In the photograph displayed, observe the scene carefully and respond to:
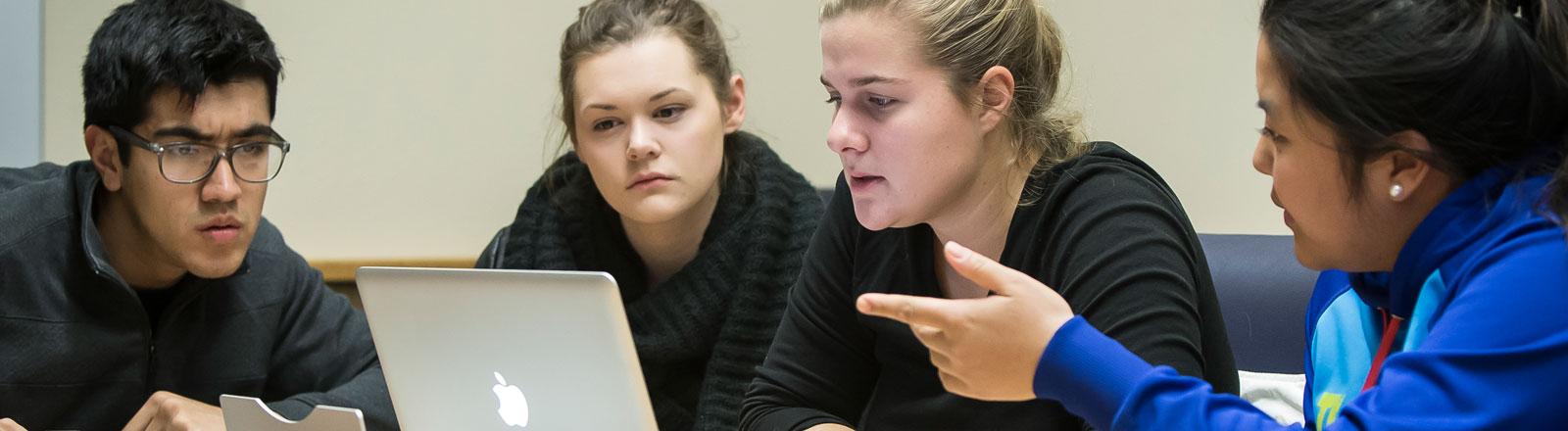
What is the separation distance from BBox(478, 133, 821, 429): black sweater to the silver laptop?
0.50 meters

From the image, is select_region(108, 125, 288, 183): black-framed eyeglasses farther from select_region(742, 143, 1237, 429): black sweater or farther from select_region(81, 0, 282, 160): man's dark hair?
select_region(742, 143, 1237, 429): black sweater

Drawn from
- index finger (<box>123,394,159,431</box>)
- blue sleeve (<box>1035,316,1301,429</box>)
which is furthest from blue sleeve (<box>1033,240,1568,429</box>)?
index finger (<box>123,394,159,431</box>)

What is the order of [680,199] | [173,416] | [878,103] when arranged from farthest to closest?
[680,199] → [173,416] → [878,103]

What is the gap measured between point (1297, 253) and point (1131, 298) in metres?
0.17

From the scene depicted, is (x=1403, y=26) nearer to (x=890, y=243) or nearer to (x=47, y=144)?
(x=890, y=243)

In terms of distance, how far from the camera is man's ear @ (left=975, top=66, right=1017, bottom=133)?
1.23m

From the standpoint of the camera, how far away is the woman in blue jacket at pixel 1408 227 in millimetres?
749

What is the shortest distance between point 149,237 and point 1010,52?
3.67ft

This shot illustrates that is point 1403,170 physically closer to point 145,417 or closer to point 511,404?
point 511,404

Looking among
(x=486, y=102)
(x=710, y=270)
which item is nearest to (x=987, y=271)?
(x=710, y=270)

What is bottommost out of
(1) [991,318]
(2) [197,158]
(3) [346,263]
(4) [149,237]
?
(3) [346,263]

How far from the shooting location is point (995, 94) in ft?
4.09

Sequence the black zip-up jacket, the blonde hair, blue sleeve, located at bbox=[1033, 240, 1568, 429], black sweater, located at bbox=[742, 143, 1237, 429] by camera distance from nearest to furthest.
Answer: blue sleeve, located at bbox=[1033, 240, 1568, 429] < black sweater, located at bbox=[742, 143, 1237, 429] < the blonde hair < the black zip-up jacket

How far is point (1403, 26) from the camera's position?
82 centimetres
